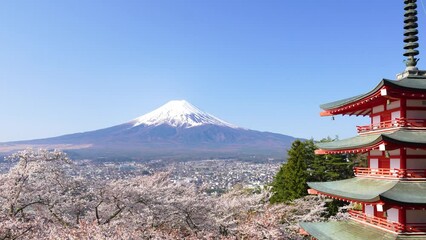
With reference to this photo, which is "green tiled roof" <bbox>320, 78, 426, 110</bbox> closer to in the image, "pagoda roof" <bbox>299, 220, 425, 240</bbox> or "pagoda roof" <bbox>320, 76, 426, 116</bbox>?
"pagoda roof" <bbox>320, 76, 426, 116</bbox>

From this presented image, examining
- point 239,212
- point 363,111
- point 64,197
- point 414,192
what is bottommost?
point 239,212

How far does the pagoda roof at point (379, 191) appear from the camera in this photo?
952cm

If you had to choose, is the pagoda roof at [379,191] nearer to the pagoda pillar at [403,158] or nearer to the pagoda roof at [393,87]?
the pagoda pillar at [403,158]

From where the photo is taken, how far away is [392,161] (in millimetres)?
11086

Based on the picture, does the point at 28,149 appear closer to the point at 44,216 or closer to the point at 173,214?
the point at 44,216

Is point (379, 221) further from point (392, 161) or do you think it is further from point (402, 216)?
point (392, 161)

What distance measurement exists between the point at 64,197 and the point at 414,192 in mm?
13171

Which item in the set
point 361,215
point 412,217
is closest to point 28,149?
point 361,215

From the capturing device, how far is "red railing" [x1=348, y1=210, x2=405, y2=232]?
33.4ft

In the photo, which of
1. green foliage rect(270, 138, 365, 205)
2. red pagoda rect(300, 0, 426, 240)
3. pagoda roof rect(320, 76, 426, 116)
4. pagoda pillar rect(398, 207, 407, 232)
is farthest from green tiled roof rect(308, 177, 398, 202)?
green foliage rect(270, 138, 365, 205)

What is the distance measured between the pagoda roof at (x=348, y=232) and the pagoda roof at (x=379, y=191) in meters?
1.10

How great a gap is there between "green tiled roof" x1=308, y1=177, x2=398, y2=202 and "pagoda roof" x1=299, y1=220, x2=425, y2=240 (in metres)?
1.12

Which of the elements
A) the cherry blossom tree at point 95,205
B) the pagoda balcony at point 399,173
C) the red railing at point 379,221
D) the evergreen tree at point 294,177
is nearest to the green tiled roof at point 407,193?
the pagoda balcony at point 399,173

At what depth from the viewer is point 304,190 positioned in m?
30.2
